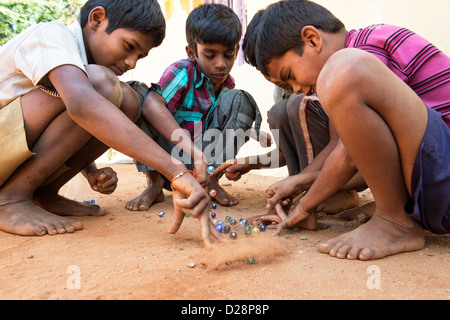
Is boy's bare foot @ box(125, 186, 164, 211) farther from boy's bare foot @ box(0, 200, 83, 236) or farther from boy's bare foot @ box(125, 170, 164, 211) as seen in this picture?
boy's bare foot @ box(0, 200, 83, 236)

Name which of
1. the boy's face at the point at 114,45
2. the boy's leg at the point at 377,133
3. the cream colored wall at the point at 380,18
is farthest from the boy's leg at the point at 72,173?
the cream colored wall at the point at 380,18

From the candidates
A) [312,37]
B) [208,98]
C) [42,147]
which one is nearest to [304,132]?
[312,37]

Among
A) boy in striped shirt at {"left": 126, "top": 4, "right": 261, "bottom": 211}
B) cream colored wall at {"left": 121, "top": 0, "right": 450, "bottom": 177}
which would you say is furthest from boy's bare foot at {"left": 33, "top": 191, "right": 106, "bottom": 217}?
cream colored wall at {"left": 121, "top": 0, "right": 450, "bottom": 177}

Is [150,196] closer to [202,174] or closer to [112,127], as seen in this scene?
[202,174]

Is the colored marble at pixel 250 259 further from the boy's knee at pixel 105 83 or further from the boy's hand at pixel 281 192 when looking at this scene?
the boy's knee at pixel 105 83

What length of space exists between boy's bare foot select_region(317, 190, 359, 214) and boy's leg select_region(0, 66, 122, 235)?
1541 millimetres

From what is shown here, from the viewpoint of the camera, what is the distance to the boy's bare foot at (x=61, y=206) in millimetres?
2541

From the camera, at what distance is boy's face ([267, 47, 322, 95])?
204 centimetres

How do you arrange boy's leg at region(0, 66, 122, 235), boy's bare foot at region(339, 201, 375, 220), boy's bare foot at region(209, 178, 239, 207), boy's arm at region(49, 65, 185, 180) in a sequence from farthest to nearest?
boy's bare foot at region(209, 178, 239, 207)
boy's bare foot at region(339, 201, 375, 220)
boy's leg at region(0, 66, 122, 235)
boy's arm at region(49, 65, 185, 180)

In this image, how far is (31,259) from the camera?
174 centimetres

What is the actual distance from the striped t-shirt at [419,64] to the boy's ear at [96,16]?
5.40 ft

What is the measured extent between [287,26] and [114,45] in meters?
1.11

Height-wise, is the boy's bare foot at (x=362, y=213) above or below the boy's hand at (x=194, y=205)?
below
